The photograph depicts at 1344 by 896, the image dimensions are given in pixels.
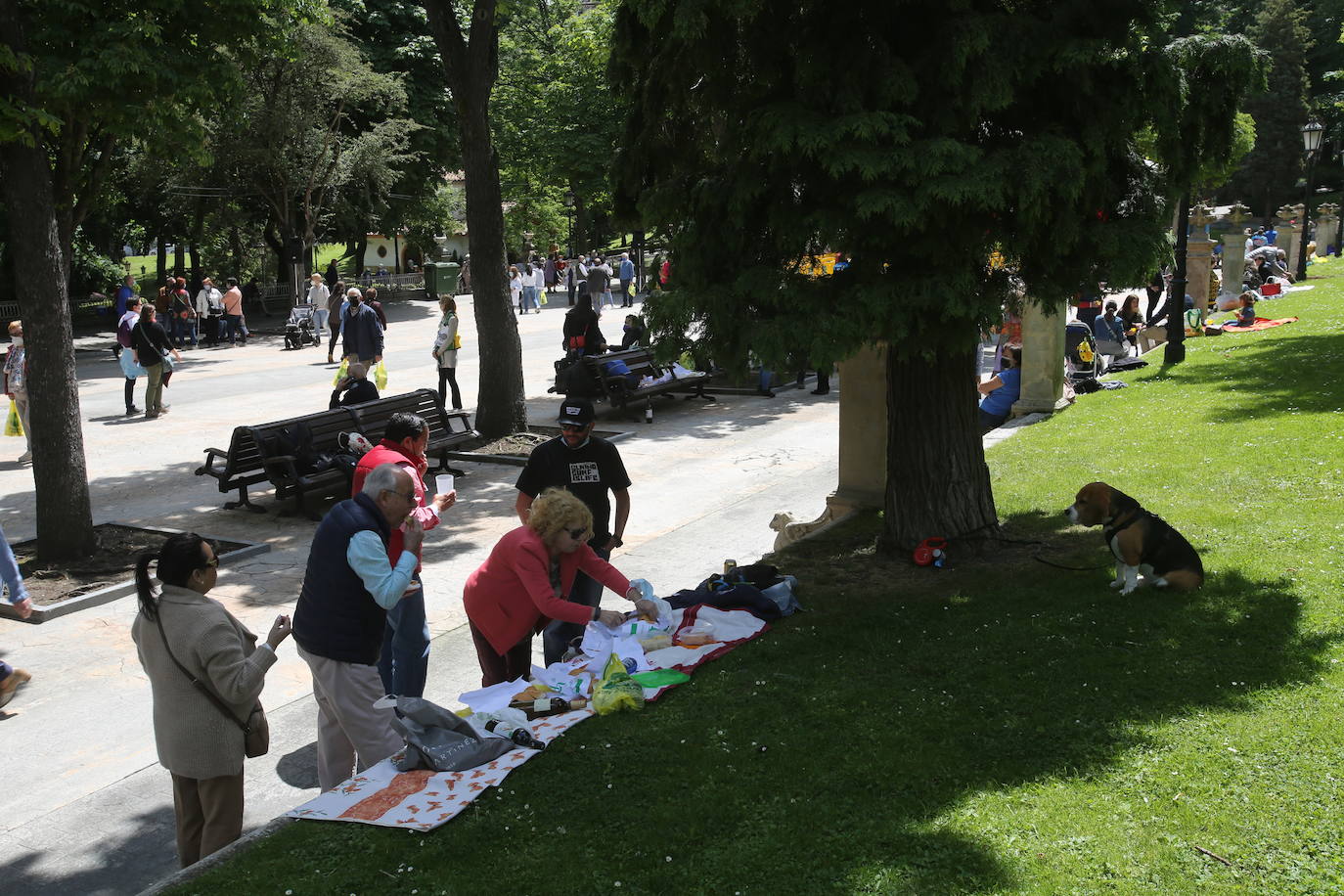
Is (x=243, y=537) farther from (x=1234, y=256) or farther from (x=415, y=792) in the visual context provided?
(x=1234, y=256)

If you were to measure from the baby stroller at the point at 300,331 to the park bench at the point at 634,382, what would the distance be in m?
12.0

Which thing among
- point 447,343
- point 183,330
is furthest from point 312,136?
point 447,343

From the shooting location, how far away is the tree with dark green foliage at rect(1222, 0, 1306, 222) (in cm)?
5744

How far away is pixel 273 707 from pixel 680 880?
3725mm

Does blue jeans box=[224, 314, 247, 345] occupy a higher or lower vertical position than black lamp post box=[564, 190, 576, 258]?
lower

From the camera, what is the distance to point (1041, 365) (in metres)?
14.5

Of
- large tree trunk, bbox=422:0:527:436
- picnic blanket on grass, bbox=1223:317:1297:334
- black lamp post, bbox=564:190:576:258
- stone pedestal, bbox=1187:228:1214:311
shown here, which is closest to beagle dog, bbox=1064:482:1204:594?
large tree trunk, bbox=422:0:527:436

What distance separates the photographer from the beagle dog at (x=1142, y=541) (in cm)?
699

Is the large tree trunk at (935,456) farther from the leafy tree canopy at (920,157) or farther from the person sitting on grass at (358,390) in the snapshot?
the person sitting on grass at (358,390)

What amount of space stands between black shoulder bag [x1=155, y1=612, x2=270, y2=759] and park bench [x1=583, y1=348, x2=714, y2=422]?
11207mm

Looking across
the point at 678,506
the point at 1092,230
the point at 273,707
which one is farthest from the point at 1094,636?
the point at 678,506

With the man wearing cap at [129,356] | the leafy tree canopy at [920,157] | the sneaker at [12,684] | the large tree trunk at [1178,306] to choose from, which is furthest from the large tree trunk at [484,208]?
the large tree trunk at [1178,306]

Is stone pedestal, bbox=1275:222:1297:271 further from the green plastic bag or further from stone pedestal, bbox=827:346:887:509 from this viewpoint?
the green plastic bag

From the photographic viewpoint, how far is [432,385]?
20.0m
